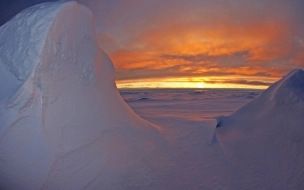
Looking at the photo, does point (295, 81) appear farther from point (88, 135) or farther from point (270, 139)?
point (88, 135)

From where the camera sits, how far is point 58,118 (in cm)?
234

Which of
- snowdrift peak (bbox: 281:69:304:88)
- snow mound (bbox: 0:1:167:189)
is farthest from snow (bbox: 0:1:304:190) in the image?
snowdrift peak (bbox: 281:69:304:88)

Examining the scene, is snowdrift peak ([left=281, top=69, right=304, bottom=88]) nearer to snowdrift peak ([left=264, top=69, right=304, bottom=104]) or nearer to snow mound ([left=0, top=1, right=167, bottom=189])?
snowdrift peak ([left=264, top=69, right=304, bottom=104])

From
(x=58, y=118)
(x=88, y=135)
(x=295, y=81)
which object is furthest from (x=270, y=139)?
(x=58, y=118)

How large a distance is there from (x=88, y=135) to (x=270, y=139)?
116 inches

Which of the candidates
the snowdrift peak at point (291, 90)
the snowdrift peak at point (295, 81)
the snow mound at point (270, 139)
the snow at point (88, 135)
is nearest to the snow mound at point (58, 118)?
the snow at point (88, 135)

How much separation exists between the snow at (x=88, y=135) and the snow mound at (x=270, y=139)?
0.05 feet

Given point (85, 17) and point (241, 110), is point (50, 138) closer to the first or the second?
point (85, 17)

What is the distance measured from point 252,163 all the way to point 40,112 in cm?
298

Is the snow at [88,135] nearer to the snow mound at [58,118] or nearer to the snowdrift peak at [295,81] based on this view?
the snow mound at [58,118]

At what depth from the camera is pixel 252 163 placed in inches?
111

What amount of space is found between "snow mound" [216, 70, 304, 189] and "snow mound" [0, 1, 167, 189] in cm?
127

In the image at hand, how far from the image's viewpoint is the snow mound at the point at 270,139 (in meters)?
2.53

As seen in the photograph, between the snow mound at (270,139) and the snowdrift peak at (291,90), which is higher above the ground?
the snowdrift peak at (291,90)
